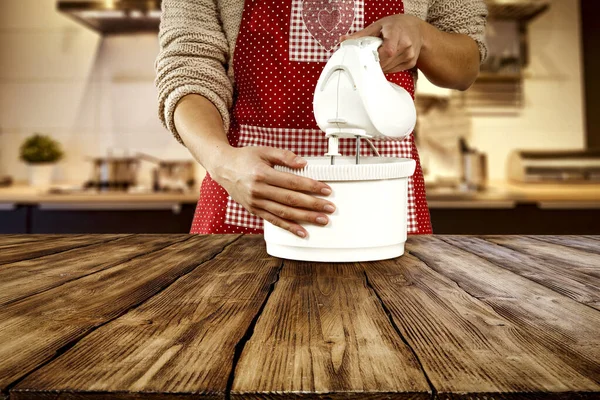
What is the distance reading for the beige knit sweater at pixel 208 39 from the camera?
114 cm

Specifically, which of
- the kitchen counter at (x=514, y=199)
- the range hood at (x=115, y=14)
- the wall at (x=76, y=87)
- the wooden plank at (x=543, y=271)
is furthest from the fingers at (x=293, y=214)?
the wall at (x=76, y=87)

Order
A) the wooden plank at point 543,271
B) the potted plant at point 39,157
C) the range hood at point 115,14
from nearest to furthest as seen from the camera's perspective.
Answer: the wooden plank at point 543,271 < the range hood at point 115,14 < the potted plant at point 39,157

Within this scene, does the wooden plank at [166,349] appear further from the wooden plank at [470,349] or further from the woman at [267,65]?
the woman at [267,65]

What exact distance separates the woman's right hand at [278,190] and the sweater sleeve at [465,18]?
64cm

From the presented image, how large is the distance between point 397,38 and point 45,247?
64cm

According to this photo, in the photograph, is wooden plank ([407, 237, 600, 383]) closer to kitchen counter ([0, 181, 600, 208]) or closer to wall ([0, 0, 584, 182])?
kitchen counter ([0, 181, 600, 208])

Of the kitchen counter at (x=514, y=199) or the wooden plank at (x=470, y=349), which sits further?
the kitchen counter at (x=514, y=199)

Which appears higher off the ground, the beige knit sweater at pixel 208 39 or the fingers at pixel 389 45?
the beige knit sweater at pixel 208 39

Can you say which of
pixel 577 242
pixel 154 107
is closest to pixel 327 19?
pixel 577 242

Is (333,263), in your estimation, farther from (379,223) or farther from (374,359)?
(374,359)

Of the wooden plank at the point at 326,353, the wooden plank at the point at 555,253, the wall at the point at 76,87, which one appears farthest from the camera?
the wall at the point at 76,87

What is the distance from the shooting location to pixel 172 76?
1133 mm

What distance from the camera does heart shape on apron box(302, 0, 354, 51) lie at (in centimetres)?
117

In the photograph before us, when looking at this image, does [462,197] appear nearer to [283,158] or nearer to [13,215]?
[283,158]
